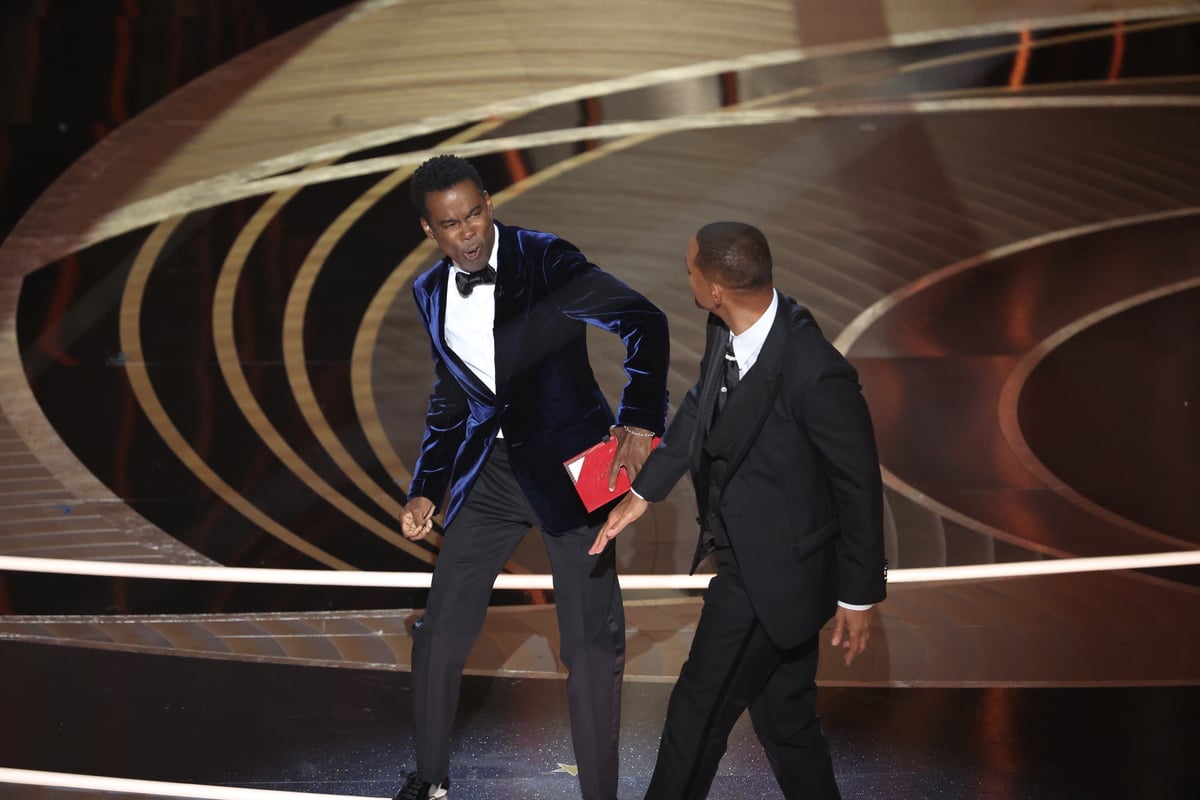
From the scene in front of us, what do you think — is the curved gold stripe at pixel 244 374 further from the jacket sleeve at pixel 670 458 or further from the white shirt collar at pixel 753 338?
the white shirt collar at pixel 753 338

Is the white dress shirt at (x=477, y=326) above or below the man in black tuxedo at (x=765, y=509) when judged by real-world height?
above

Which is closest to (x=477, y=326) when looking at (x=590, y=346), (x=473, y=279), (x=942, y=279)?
(x=473, y=279)

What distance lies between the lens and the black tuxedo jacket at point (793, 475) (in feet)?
7.95

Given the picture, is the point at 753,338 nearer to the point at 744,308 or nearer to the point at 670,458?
the point at 744,308

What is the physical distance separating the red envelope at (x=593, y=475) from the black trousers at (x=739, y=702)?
33 cm

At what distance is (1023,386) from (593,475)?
3.20 metres

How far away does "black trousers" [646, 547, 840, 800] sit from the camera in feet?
8.49

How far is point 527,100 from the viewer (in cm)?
744

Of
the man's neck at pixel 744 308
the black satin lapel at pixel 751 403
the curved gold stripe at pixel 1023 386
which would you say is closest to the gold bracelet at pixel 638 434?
the black satin lapel at pixel 751 403

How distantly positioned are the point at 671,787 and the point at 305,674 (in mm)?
1443

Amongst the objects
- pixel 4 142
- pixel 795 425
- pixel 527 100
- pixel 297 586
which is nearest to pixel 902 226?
pixel 527 100

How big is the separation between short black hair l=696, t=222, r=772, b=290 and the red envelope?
20.0 inches

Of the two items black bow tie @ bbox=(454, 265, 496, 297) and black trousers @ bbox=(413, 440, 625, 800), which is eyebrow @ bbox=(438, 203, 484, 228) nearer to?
black bow tie @ bbox=(454, 265, 496, 297)

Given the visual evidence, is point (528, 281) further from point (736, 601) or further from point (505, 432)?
point (736, 601)
